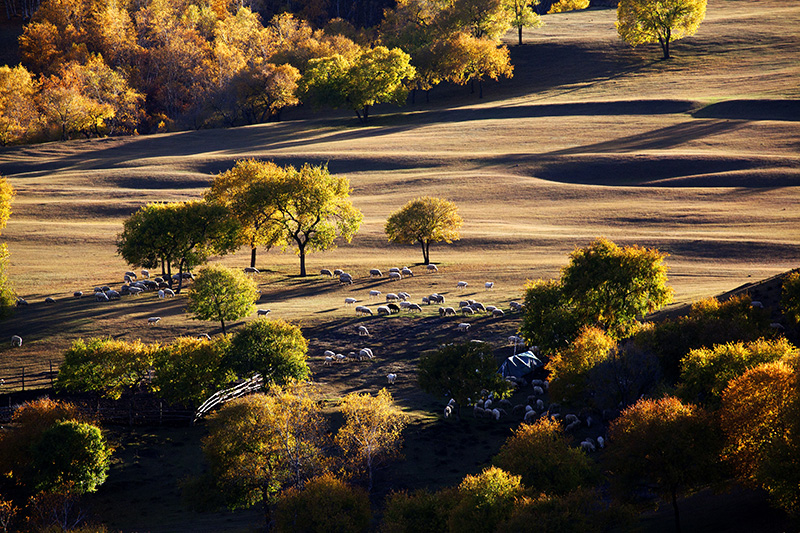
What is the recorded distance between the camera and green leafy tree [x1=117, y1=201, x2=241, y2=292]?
65250 mm

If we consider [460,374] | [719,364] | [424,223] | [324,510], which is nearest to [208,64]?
[424,223]

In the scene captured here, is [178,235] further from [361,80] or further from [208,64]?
[208,64]

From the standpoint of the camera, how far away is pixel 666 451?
30.8 metres

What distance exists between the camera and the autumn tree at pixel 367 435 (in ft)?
120

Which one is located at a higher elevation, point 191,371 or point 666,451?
point 191,371

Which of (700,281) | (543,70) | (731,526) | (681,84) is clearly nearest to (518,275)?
(700,281)

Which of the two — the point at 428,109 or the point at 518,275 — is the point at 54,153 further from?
the point at 518,275

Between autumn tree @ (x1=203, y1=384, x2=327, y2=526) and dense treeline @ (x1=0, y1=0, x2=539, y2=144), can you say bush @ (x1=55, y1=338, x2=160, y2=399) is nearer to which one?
autumn tree @ (x1=203, y1=384, x2=327, y2=526)

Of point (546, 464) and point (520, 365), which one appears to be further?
point (520, 365)

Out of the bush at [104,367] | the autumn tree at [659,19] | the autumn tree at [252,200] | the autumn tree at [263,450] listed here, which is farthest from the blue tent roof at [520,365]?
the autumn tree at [659,19]

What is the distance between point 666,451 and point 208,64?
156 metres

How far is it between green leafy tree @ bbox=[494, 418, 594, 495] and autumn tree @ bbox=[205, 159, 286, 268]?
44.4 m

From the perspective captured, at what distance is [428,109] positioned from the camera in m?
148

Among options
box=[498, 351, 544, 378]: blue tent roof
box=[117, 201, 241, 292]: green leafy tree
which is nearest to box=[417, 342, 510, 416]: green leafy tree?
box=[498, 351, 544, 378]: blue tent roof
